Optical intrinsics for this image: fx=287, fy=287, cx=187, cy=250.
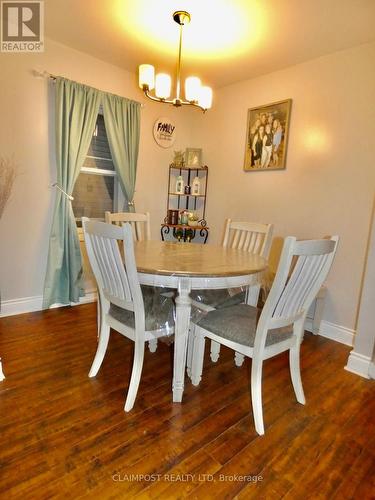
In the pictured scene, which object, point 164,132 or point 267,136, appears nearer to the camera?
point 267,136

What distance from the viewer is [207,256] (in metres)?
1.89

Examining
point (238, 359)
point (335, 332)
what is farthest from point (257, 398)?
point (335, 332)

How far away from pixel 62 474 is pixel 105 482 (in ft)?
0.58

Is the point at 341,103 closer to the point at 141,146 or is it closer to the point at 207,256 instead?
the point at 207,256

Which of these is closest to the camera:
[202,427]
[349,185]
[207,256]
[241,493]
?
[241,493]

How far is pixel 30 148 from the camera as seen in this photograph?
253 centimetres

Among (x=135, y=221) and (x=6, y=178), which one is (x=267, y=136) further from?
(x=6, y=178)

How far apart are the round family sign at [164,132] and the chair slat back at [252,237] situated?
4.90ft

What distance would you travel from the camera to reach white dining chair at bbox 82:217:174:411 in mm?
1364

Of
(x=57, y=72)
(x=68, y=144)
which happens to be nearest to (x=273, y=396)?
(x=68, y=144)

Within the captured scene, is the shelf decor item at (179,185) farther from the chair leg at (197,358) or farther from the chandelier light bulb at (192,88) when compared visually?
the chair leg at (197,358)

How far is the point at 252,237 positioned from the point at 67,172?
1790 millimetres

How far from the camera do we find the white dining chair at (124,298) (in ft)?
4.48

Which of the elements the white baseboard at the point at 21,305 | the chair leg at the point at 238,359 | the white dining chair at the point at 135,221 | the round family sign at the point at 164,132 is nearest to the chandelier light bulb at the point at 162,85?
the white dining chair at the point at 135,221
